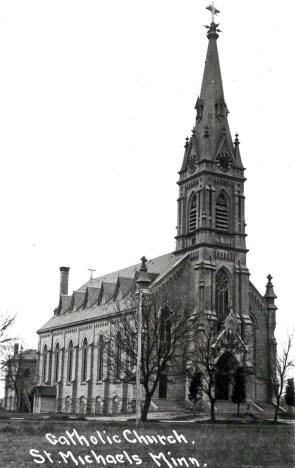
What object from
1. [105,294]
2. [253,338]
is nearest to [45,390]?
[105,294]

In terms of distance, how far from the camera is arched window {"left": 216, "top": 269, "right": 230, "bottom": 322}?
6038 cm

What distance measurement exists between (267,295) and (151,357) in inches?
741

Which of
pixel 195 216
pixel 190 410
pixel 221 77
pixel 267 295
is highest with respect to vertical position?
pixel 221 77

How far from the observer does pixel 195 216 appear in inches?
2467

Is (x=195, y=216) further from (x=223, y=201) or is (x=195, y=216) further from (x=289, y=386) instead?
(x=289, y=386)

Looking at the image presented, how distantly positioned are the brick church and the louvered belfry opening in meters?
0.09

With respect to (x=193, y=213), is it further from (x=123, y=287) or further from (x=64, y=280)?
(x=64, y=280)

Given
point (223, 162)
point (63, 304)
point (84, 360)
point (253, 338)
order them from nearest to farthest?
point (253, 338), point (223, 162), point (84, 360), point (63, 304)

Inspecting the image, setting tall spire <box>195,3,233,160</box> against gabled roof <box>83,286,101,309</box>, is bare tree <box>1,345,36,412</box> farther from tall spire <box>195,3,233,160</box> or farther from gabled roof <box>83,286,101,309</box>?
tall spire <box>195,3,233,160</box>

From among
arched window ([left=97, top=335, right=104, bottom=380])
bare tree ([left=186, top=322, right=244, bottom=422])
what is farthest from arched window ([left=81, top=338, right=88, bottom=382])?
bare tree ([left=186, top=322, right=244, bottom=422])

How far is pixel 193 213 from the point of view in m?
63.3

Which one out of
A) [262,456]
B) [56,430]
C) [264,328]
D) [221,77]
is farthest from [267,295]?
[262,456]

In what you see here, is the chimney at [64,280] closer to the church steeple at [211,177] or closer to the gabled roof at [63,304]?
the gabled roof at [63,304]

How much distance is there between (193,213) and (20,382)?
1461 inches
